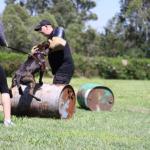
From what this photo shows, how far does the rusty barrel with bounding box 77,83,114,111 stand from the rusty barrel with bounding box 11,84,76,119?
2.25m

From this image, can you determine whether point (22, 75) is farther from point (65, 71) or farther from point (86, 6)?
point (86, 6)

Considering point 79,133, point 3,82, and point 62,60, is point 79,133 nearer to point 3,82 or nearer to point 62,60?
point 3,82

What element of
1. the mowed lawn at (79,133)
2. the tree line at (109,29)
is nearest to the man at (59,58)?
the mowed lawn at (79,133)

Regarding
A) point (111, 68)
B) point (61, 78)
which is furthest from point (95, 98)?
point (111, 68)

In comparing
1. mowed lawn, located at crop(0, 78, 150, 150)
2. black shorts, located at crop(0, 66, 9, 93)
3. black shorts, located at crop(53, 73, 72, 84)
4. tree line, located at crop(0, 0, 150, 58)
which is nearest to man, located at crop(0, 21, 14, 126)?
black shorts, located at crop(0, 66, 9, 93)

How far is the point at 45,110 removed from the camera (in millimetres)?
10023

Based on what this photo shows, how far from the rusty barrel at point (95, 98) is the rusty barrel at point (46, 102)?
225 cm

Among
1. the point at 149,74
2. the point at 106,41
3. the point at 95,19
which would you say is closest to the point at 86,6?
the point at 95,19

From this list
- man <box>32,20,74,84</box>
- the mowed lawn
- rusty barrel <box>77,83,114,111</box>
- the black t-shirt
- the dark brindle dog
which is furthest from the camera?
rusty barrel <box>77,83,114,111</box>

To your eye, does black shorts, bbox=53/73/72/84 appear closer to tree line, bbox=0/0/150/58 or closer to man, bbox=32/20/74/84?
man, bbox=32/20/74/84

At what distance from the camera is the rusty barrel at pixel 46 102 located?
10000 millimetres

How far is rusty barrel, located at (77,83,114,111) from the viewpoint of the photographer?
499 inches

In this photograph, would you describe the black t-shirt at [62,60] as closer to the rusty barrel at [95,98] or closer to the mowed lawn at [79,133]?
the mowed lawn at [79,133]

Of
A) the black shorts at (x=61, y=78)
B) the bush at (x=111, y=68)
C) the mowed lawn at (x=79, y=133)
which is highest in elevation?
the black shorts at (x=61, y=78)
